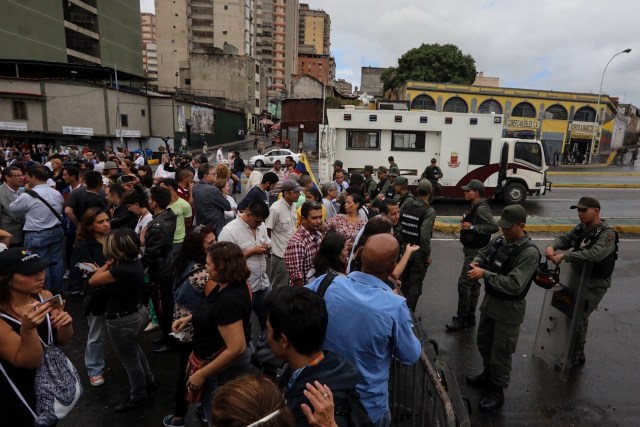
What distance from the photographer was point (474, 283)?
5527 mm

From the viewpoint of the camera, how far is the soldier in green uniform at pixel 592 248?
4152mm

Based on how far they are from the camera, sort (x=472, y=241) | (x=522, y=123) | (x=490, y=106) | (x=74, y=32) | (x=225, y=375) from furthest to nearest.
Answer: (x=74, y=32) < (x=522, y=123) < (x=490, y=106) < (x=472, y=241) < (x=225, y=375)

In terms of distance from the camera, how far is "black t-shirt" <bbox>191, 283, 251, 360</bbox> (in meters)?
2.64

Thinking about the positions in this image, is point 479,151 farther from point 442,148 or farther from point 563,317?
point 563,317

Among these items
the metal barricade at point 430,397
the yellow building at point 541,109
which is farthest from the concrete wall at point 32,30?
the metal barricade at point 430,397

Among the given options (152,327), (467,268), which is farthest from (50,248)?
(467,268)

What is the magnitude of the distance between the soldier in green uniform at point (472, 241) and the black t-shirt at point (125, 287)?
3963 millimetres

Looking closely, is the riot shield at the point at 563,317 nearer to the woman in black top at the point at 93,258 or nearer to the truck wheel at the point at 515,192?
the woman in black top at the point at 93,258

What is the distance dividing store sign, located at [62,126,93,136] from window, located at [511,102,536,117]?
122 ft

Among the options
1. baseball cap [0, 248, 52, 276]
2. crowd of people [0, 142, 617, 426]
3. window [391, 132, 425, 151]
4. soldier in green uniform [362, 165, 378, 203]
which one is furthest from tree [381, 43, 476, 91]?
baseball cap [0, 248, 52, 276]

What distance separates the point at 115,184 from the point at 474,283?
16.9ft

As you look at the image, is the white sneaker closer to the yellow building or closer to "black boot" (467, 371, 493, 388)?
"black boot" (467, 371, 493, 388)

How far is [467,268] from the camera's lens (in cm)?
542

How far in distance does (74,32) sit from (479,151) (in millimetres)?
42540
